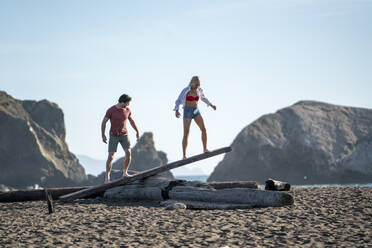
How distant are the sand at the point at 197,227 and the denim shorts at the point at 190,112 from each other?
316cm

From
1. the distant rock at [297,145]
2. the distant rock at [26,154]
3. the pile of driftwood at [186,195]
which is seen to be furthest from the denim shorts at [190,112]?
the distant rock at [297,145]

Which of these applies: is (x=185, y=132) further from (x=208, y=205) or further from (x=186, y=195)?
(x=208, y=205)

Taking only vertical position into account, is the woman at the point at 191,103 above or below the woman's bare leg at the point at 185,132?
above

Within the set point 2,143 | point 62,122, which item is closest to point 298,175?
point 62,122

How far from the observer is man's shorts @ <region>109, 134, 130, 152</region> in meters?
12.5

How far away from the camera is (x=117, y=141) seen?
494 inches

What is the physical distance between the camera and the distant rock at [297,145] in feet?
580

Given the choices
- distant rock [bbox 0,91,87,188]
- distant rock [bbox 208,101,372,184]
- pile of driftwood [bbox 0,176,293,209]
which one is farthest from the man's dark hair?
distant rock [bbox 208,101,372,184]

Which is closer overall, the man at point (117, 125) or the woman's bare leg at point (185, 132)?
the man at point (117, 125)

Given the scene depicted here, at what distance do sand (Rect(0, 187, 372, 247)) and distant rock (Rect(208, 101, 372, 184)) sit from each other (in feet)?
556

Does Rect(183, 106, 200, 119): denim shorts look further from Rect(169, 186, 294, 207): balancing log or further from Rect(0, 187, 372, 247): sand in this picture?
Rect(0, 187, 372, 247): sand

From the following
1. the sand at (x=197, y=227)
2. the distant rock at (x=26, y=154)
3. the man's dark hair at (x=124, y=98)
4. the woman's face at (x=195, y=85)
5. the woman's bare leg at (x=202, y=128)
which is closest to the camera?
the sand at (x=197, y=227)

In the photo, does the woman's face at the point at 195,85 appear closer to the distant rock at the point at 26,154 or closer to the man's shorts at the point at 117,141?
the man's shorts at the point at 117,141

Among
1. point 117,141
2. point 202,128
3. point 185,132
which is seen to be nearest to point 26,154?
point 117,141
